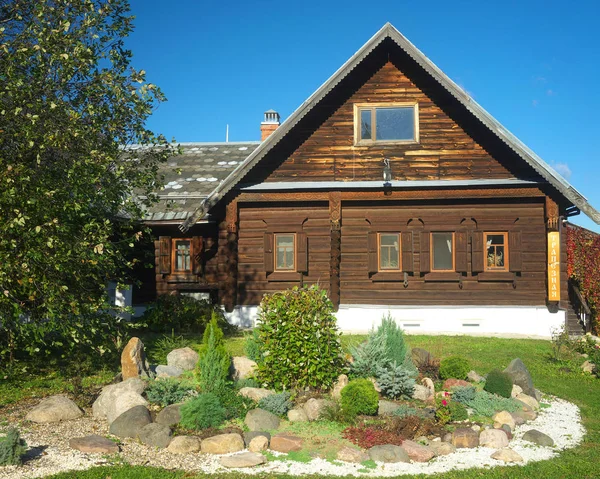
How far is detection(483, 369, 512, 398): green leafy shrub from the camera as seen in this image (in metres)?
9.71

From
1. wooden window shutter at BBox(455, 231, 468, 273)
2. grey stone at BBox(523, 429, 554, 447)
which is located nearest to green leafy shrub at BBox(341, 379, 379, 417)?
grey stone at BBox(523, 429, 554, 447)

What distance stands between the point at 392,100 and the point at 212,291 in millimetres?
8249

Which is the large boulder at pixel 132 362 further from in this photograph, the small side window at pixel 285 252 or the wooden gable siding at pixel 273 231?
the small side window at pixel 285 252

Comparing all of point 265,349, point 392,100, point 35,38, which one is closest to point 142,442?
point 265,349

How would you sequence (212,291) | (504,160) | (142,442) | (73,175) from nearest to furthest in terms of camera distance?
(142,442)
(73,175)
(504,160)
(212,291)

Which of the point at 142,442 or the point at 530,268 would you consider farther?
the point at 530,268

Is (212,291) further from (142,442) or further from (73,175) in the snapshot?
(142,442)

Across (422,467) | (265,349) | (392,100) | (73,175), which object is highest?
(392,100)

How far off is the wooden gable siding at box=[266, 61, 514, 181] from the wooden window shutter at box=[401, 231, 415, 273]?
5.63 ft

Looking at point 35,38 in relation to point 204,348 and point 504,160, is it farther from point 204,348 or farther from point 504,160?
point 504,160

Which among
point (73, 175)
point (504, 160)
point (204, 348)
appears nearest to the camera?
point (204, 348)

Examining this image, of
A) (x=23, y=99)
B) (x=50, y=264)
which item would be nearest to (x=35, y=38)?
(x=23, y=99)

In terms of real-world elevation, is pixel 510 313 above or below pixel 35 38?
below

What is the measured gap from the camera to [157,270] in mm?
20562
